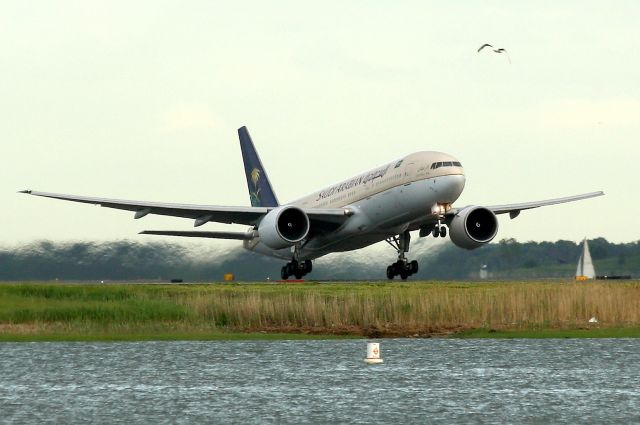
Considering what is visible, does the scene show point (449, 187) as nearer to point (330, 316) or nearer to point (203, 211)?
point (203, 211)

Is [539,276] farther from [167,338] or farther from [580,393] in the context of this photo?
[580,393]

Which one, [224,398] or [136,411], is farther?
[224,398]

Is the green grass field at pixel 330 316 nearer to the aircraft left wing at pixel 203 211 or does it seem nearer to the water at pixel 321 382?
the water at pixel 321 382

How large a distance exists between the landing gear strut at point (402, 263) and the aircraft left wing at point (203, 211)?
2.72 m

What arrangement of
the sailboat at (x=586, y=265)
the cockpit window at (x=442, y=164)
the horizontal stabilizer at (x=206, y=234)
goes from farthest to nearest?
the sailboat at (x=586, y=265)
the horizontal stabilizer at (x=206, y=234)
the cockpit window at (x=442, y=164)

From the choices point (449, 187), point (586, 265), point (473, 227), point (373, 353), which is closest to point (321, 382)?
point (373, 353)

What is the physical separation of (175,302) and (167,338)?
5830mm

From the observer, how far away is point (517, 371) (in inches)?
1162

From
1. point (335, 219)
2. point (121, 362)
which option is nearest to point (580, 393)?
point (121, 362)

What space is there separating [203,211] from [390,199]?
9.60 meters

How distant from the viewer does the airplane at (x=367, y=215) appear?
56344 mm

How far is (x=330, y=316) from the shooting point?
39625 millimetres

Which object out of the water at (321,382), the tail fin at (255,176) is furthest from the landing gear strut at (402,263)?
the water at (321,382)

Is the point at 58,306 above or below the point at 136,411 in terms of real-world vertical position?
above
